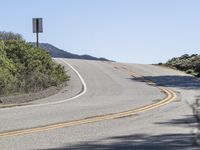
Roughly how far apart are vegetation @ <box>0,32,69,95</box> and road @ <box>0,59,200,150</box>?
4.28ft

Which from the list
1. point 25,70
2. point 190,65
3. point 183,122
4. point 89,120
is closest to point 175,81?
point 25,70

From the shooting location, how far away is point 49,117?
1697 cm

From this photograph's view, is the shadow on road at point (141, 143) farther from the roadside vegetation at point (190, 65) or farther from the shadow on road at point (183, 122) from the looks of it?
the roadside vegetation at point (190, 65)

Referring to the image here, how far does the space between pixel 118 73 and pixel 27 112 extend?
2209 cm

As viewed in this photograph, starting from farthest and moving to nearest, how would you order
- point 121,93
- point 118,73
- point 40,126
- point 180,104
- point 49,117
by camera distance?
point 118,73, point 121,93, point 180,104, point 49,117, point 40,126

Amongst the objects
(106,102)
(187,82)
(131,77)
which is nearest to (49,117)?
(106,102)

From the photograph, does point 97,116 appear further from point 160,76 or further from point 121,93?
point 160,76

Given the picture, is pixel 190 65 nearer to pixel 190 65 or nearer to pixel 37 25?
pixel 190 65

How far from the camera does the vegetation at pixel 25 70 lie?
85.9ft

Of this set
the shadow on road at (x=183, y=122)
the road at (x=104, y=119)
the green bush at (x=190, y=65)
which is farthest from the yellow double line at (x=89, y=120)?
the green bush at (x=190, y=65)

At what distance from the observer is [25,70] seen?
1164 inches

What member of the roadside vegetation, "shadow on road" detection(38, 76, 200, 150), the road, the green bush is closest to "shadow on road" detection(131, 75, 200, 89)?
the road

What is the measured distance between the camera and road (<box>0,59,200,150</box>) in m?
12.2

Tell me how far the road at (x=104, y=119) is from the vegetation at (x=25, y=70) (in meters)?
1.30
